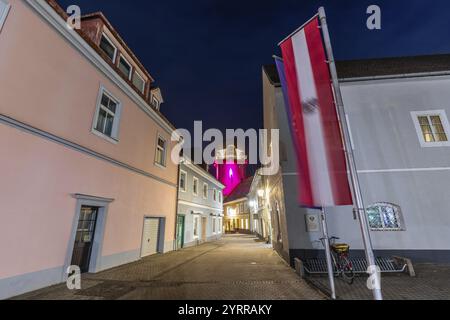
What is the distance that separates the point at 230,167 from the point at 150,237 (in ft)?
126

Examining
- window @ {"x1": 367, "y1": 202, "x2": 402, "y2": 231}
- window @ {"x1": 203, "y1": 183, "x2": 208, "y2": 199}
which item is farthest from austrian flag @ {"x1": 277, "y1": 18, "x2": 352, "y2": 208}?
window @ {"x1": 203, "y1": 183, "x2": 208, "y2": 199}

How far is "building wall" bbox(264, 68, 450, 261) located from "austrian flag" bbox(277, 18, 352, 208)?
4228 millimetres

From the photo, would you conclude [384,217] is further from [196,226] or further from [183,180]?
[196,226]

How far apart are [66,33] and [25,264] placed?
6817 mm

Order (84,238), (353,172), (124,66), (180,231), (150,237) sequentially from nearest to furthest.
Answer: (353,172) < (84,238) < (124,66) < (150,237) < (180,231)

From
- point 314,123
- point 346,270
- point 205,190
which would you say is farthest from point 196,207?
point 314,123

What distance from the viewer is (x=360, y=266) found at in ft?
23.5

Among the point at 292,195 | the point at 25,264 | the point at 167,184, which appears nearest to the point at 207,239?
the point at 167,184

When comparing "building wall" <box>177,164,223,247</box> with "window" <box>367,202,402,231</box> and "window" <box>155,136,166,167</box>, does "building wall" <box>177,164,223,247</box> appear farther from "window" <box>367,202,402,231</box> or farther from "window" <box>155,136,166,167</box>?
"window" <box>367,202,402,231</box>

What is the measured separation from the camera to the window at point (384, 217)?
786 cm

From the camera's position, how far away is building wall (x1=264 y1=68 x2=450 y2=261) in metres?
7.66

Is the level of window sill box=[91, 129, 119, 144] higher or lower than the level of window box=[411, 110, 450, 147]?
lower
